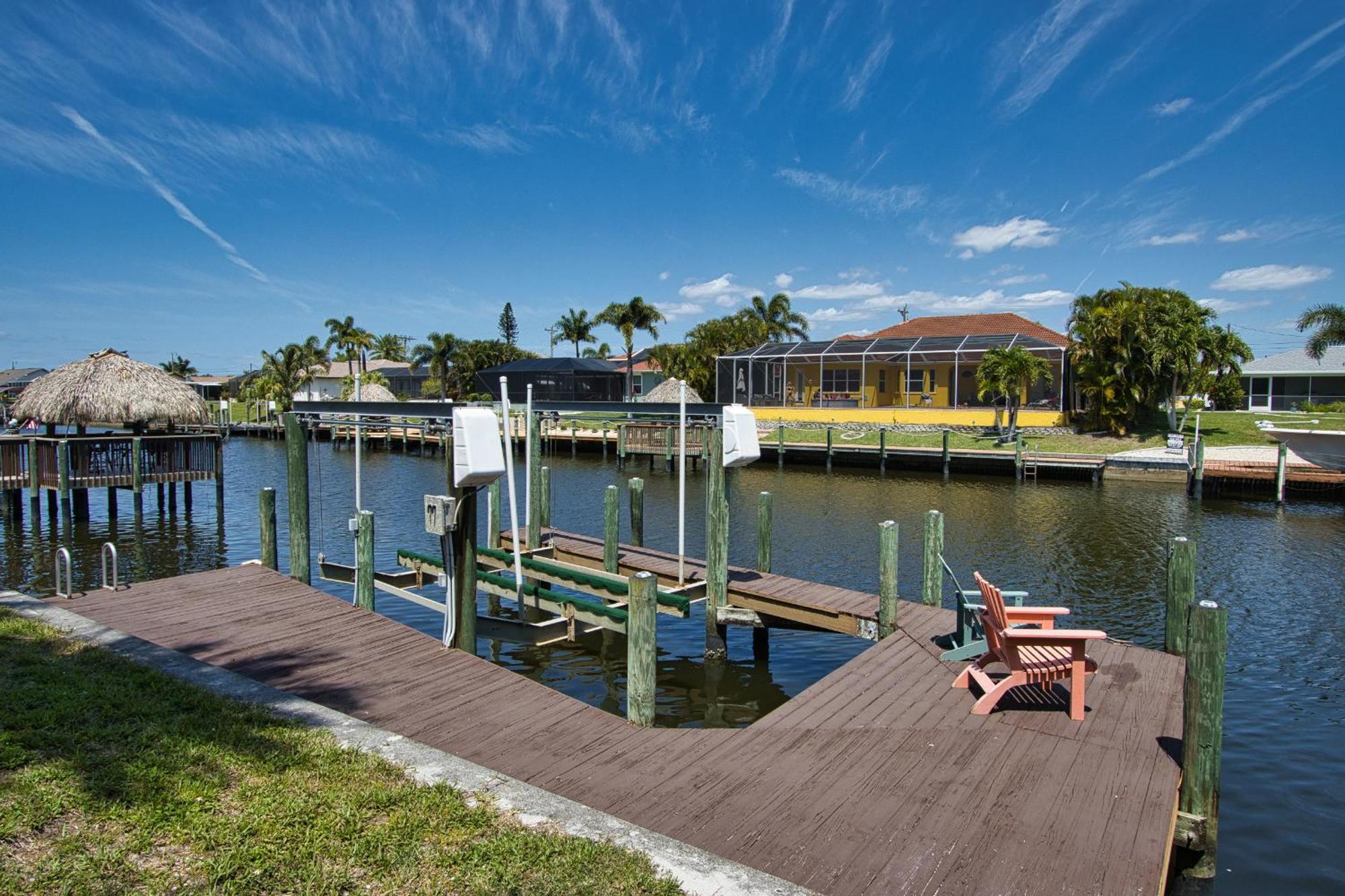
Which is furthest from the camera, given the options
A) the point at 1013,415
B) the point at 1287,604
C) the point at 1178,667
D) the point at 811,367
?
the point at 811,367

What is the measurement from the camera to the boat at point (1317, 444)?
28219 millimetres

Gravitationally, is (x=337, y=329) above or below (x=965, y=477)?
above

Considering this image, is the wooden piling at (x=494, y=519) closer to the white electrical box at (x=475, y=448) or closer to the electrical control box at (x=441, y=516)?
the electrical control box at (x=441, y=516)

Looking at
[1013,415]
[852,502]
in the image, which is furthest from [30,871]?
[1013,415]

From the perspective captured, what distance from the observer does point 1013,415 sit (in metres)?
38.9

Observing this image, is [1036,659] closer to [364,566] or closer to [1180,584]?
[1180,584]

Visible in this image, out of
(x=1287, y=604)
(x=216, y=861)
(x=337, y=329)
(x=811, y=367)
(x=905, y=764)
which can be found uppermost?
(x=337, y=329)

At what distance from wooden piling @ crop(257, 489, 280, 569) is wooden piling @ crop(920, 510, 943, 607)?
8731 millimetres

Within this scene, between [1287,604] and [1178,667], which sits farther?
[1287,604]

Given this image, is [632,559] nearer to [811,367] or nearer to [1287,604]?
[1287,604]

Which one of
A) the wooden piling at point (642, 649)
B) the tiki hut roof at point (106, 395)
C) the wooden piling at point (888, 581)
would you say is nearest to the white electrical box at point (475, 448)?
the wooden piling at point (642, 649)

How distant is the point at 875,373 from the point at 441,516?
45627 millimetres

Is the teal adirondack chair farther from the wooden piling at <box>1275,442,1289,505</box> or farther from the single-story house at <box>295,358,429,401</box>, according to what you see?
the single-story house at <box>295,358,429,401</box>

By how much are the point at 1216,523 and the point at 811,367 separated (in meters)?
30.9
